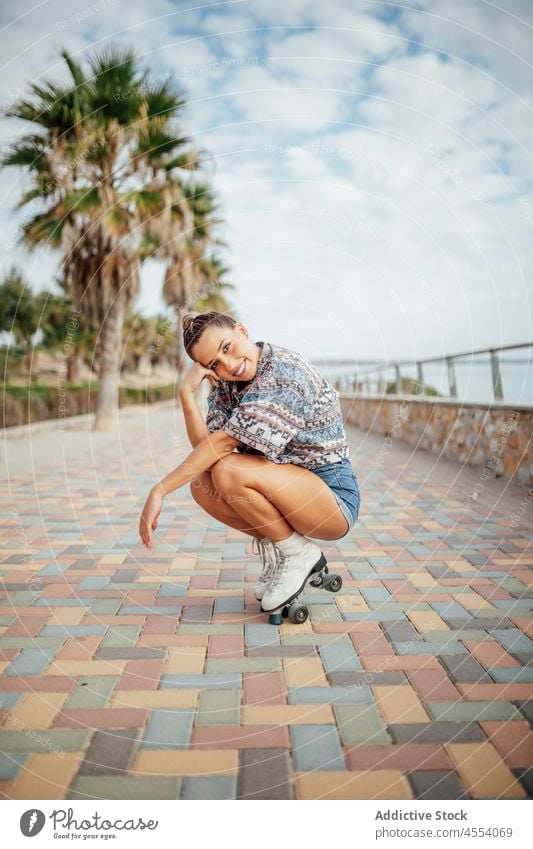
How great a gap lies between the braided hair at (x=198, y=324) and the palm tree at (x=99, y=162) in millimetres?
6853

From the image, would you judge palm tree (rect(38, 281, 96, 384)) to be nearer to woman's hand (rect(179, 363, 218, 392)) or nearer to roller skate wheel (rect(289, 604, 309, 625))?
woman's hand (rect(179, 363, 218, 392))

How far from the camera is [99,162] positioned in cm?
986

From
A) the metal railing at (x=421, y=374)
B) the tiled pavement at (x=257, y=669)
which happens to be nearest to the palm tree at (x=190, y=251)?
A: the metal railing at (x=421, y=374)

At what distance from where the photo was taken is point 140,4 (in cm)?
258

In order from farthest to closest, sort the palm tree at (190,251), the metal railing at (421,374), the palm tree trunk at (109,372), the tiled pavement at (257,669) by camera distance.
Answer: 1. the palm tree at (190,251)
2. the palm tree trunk at (109,372)
3. the metal railing at (421,374)
4. the tiled pavement at (257,669)

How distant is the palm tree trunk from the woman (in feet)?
29.7

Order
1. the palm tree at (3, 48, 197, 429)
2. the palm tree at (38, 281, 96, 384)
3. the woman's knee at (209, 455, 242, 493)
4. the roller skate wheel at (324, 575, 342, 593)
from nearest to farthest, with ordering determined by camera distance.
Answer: the woman's knee at (209, 455, 242, 493) < the roller skate wheel at (324, 575, 342, 593) < the palm tree at (3, 48, 197, 429) < the palm tree at (38, 281, 96, 384)

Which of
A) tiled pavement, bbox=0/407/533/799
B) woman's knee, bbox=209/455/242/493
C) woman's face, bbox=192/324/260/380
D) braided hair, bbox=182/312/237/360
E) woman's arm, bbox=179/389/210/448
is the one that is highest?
braided hair, bbox=182/312/237/360

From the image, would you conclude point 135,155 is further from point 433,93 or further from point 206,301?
point 206,301

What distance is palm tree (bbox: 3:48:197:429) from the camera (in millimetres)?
9219

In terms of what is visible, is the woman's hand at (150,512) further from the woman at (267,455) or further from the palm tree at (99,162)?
the palm tree at (99,162)

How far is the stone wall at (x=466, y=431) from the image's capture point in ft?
16.0

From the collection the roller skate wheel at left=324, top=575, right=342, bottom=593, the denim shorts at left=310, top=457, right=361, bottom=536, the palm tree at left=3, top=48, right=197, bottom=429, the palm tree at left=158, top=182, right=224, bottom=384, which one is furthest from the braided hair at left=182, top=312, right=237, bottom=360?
the palm tree at left=158, top=182, right=224, bottom=384
